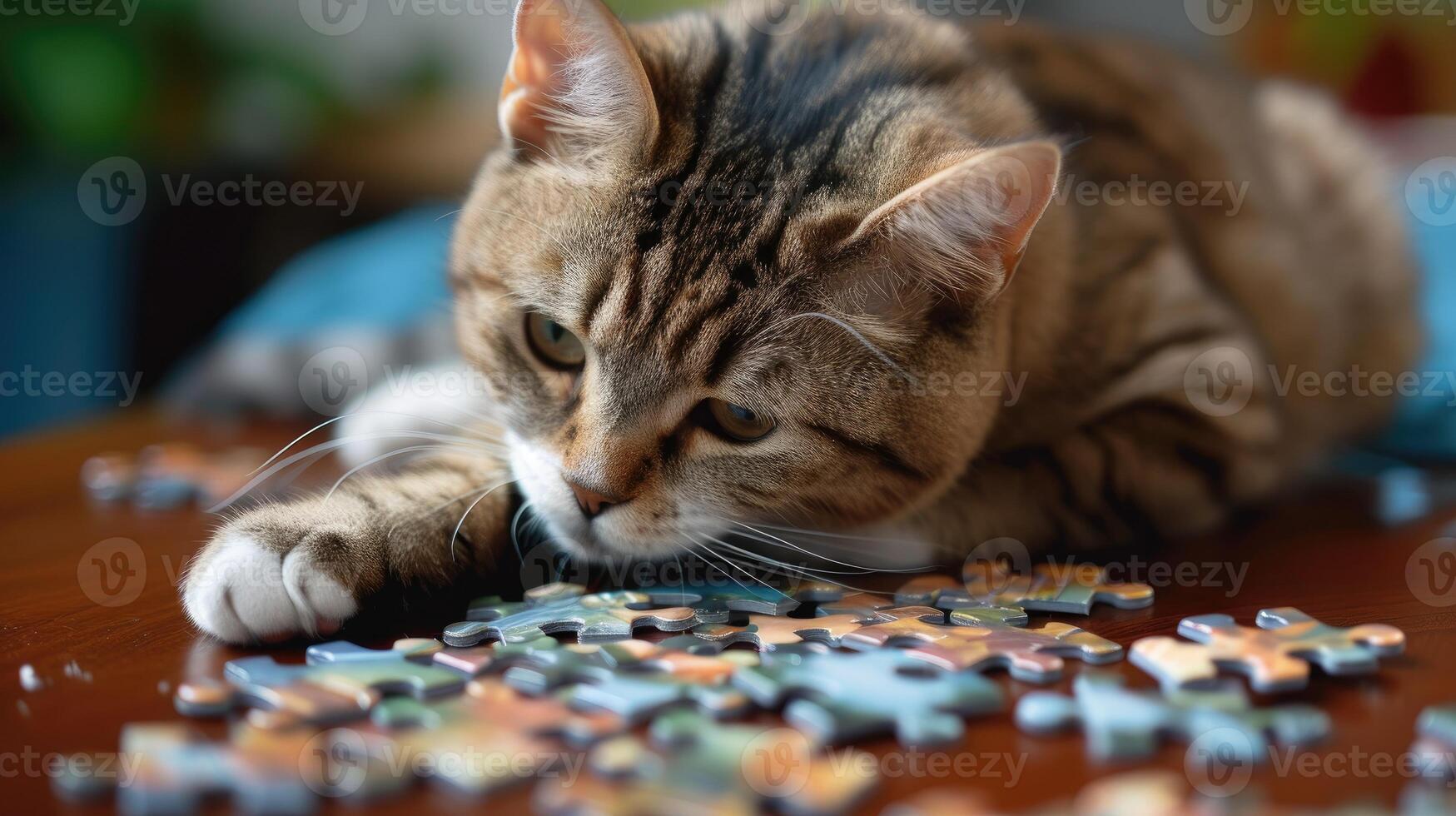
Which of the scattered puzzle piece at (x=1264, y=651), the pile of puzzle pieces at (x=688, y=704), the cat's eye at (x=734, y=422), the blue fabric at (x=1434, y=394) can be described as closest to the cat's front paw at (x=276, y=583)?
the pile of puzzle pieces at (x=688, y=704)

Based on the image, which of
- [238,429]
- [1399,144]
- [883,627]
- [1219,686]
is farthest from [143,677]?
[1399,144]

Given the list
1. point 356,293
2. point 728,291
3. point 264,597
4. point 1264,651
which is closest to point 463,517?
point 264,597

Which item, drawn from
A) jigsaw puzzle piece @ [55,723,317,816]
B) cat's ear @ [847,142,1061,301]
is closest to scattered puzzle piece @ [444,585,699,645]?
jigsaw puzzle piece @ [55,723,317,816]

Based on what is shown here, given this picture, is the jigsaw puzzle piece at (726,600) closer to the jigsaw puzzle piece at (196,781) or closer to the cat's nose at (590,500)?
the cat's nose at (590,500)

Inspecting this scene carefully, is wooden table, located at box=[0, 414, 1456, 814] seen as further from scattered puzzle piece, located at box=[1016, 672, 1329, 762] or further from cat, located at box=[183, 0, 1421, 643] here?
cat, located at box=[183, 0, 1421, 643]

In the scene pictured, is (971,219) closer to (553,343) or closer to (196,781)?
(553,343)

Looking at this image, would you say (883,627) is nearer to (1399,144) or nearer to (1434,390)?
(1434,390)
